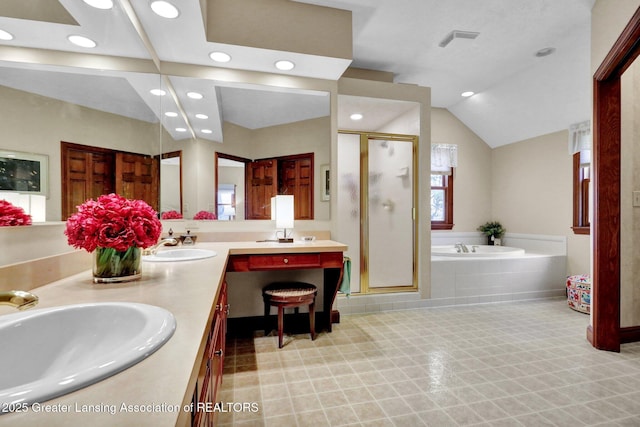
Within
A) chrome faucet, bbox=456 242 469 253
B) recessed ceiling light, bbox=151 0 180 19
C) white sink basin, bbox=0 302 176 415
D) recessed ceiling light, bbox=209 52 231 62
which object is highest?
recessed ceiling light, bbox=209 52 231 62

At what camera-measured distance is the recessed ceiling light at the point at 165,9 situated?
1817 mm

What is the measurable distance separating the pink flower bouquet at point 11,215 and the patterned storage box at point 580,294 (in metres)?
4.37

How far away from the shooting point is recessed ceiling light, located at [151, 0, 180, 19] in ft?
5.96

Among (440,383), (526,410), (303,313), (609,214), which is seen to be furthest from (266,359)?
(609,214)

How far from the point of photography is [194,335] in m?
0.62

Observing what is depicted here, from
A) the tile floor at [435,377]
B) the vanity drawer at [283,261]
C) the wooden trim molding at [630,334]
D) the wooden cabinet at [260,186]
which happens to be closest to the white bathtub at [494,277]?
the tile floor at [435,377]

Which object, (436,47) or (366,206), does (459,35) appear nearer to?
(436,47)

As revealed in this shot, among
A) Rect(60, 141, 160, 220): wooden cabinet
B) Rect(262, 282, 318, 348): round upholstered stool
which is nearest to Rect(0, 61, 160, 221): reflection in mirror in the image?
Rect(60, 141, 160, 220): wooden cabinet

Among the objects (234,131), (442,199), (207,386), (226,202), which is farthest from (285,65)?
(442,199)

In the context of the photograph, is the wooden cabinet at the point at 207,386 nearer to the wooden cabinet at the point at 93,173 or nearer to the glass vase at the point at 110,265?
the glass vase at the point at 110,265

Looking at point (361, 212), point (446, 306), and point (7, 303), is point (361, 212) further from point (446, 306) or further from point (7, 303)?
point (7, 303)

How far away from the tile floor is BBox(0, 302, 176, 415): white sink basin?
1.08 metres

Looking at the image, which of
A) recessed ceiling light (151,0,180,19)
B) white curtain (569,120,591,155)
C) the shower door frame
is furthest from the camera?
white curtain (569,120,591,155)

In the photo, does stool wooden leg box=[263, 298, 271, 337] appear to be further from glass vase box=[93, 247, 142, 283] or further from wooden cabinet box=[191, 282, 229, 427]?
glass vase box=[93, 247, 142, 283]
